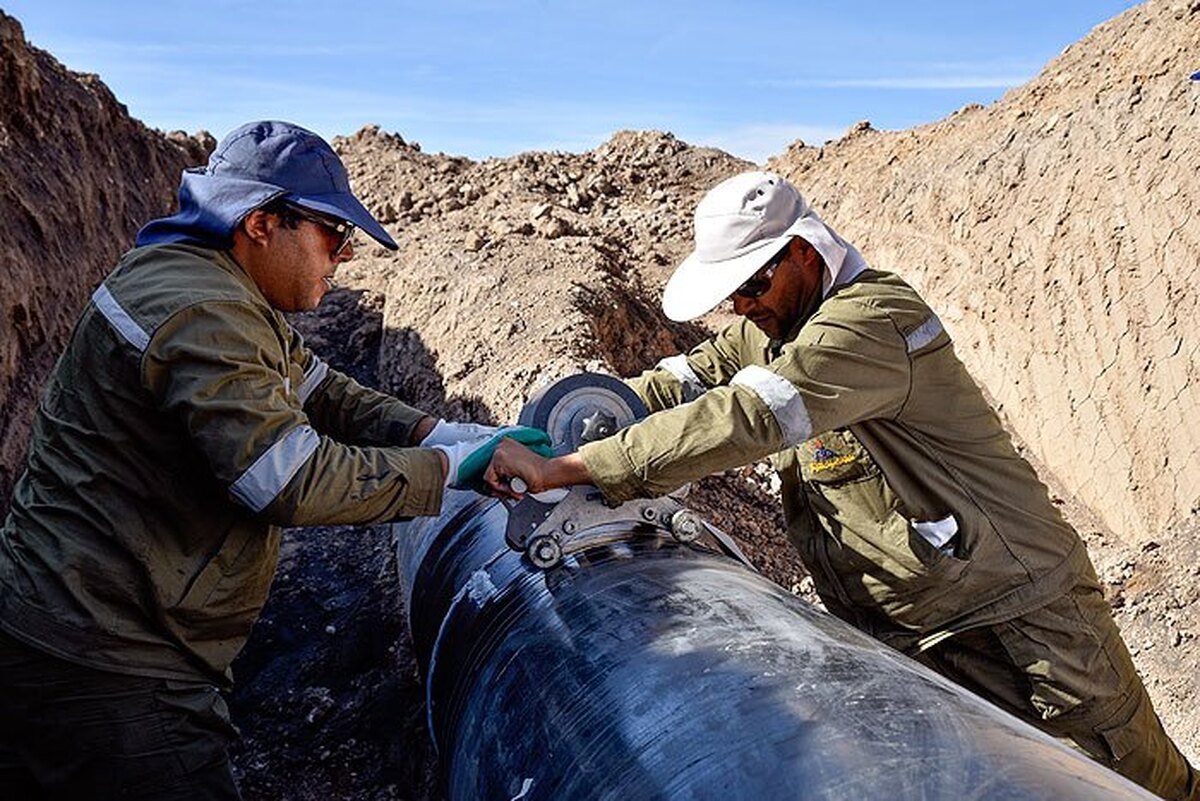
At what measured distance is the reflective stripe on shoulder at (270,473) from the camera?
2.61 meters

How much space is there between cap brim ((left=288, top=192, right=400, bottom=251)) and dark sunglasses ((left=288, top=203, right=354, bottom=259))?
0.03 m

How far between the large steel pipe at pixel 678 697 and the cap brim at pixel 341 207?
92 cm

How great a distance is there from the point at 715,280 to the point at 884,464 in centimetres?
74

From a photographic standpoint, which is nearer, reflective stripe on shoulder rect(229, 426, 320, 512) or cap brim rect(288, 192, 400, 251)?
reflective stripe on shoulder rect(229, 426, 320, 512)

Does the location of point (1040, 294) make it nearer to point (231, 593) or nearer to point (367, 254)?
point (367, 254)

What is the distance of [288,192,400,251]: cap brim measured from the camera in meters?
2.88

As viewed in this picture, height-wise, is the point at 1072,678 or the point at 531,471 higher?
the point at 531,471

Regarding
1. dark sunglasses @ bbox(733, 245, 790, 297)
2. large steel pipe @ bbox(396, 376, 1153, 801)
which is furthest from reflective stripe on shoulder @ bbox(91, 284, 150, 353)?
dark sunglasses @ bbox(733, 245, 790, 297)

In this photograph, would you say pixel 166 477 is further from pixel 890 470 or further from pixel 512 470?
pixel 890 470

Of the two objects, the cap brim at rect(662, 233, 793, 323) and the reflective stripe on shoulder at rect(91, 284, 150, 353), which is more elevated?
the reflective stripe on shoulder at rect(91, 284, 150, 353)

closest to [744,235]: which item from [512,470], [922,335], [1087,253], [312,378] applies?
[922,335]

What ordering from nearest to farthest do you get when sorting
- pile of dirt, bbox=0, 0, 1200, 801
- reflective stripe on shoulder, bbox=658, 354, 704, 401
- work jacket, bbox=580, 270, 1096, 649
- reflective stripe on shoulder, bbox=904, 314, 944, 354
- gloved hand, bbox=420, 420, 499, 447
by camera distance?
work jacket, bbox=580, 270, 1096, 649, reflective stripe on shoulder, bbox=904, 314, 944, 354, gloved hand, bbox=420, 420, 499, 447, reflective stripe on shoulder, bbox=658, 354, 704, 401, pile of dirt, bbox=0, 0, 1200, 801

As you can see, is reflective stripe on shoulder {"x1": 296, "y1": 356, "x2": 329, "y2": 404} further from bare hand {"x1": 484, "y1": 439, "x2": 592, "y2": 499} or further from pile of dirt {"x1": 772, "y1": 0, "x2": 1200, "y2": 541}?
pile of dirt {"x1": 772, "y1": 0, "x2": 1200, "y2": 541}

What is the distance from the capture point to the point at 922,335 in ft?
10.5
